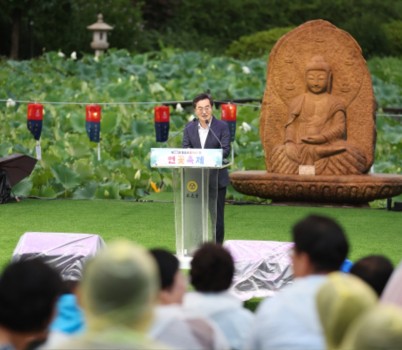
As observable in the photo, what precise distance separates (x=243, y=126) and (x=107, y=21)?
65.9 ft

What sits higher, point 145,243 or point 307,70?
point 307,70

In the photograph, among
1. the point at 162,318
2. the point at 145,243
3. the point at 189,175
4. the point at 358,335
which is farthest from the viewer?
the point at 145,243

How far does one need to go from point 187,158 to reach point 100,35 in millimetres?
27989

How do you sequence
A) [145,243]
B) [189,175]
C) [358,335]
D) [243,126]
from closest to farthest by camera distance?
[358,335]
[189,175]
[145,243]
[243,126]

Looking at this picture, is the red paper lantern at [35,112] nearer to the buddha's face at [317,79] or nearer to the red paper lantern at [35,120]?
the red paper lantern at [35,120]

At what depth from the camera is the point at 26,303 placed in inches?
186

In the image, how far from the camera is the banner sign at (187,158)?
10.9 metres

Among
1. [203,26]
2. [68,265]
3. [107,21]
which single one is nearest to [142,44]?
[107,21]

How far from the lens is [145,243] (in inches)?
522

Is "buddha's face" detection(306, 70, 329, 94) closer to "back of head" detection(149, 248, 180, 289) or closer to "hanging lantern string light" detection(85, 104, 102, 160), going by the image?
"hanging lantern string light" detection(85, 104, 102, 160)

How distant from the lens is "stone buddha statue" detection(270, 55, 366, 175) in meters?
16.9

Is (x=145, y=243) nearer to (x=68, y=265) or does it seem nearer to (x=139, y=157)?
(x=68, y=265)

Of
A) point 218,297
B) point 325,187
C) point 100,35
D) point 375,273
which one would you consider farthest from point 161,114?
point 100,35

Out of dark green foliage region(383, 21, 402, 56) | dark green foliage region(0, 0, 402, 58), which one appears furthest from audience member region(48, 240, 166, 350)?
dark green foliage region(383, 21, 402, 56)
